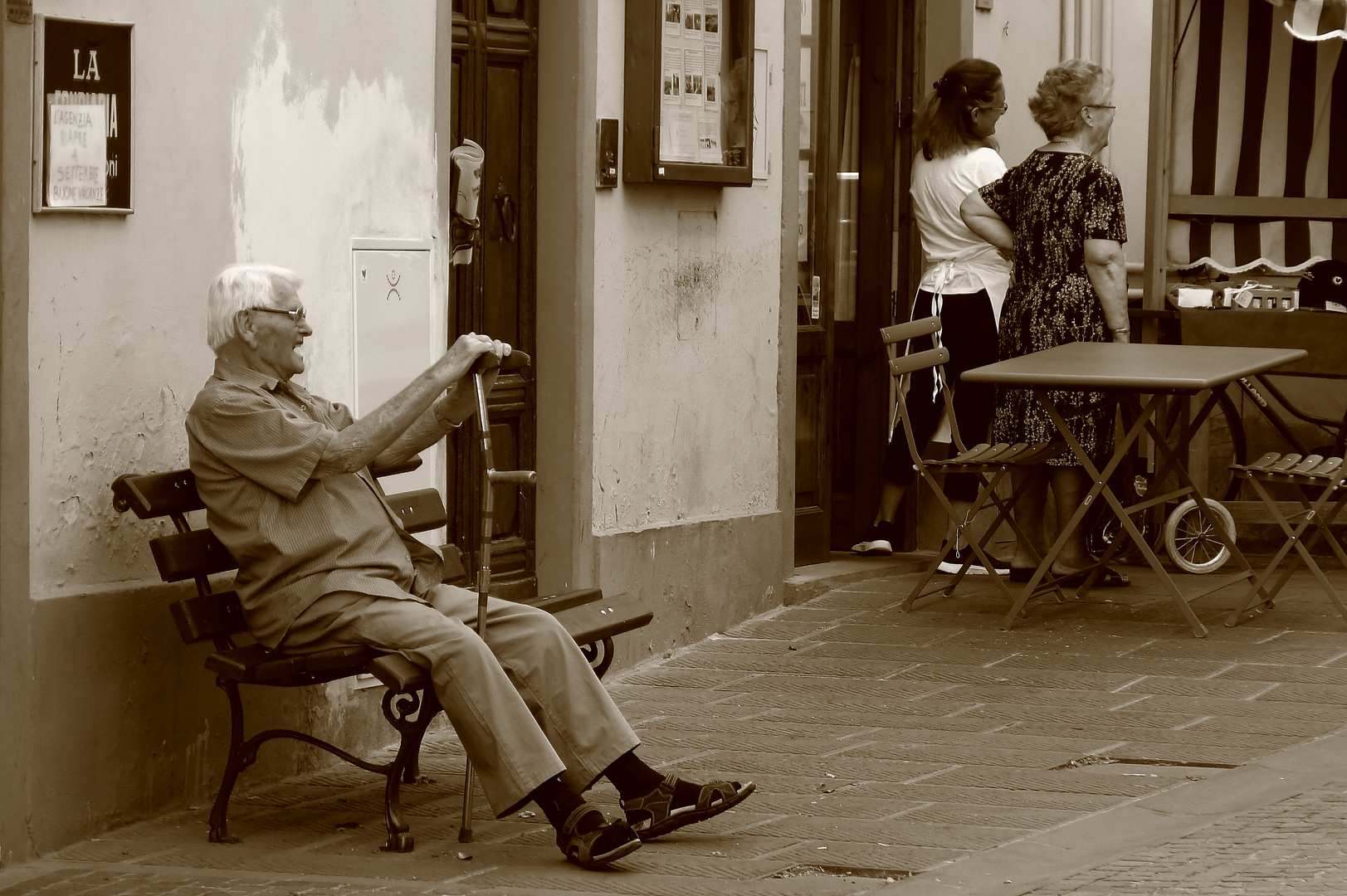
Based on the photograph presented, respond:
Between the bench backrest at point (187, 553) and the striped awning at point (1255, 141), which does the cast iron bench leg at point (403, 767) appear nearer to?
the bench backrest at point (187, 553)

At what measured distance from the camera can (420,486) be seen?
6809mm

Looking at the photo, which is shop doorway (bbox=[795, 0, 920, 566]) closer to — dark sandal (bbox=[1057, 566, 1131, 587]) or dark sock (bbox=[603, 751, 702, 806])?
dark sandal (bbox=[1057, 566, 1131, 587])

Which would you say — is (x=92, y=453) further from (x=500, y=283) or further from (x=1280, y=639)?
(x=1280, y=639)

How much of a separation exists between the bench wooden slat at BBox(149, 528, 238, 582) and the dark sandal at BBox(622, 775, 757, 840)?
117 centimetres

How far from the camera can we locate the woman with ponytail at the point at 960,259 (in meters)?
9.49

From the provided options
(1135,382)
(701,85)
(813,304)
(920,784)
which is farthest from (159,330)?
(813,304)

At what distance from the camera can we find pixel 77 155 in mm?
5359

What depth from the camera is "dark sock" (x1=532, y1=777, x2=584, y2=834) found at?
17.2 feet

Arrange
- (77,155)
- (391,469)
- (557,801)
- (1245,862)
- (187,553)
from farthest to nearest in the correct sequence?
1. (391,469)
2. (187,553)
3. (77,155)
4. (557,801)
5. (1245,862)

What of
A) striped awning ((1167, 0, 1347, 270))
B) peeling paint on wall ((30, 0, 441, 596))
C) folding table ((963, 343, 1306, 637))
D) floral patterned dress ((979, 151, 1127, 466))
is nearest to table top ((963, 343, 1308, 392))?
folding table ((963, 343, 1306, 637))

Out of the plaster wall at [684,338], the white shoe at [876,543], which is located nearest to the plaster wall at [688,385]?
the plaster wall at [684,338]

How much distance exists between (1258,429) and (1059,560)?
1.81 m

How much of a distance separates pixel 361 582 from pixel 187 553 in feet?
1.44

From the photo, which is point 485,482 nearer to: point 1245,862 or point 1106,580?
point 1245,862
